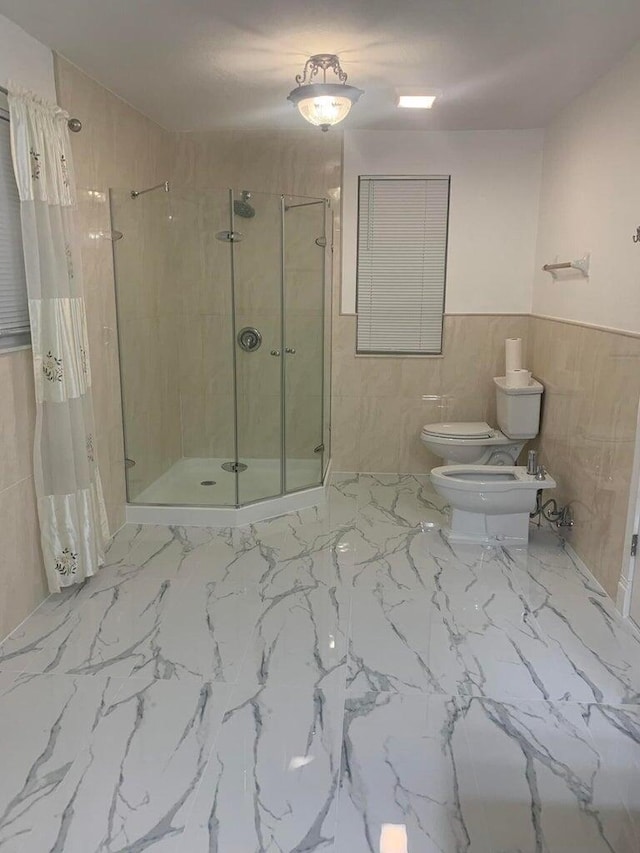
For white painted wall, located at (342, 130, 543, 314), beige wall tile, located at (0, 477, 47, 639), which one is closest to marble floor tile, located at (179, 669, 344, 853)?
beige wall tile, located at (0, 477, 47, 639)

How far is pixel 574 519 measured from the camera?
11.0ft

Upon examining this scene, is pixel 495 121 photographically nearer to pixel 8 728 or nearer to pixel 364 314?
pixel 364 314

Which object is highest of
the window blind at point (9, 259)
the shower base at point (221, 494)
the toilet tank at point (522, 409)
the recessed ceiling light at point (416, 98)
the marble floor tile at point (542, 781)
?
the recessed ceiling light at point (416, 98)

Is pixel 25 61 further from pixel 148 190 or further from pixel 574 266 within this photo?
pixel 574 266

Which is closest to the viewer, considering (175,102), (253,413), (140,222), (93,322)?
(93,322)

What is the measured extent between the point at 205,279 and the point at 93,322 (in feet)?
3.97

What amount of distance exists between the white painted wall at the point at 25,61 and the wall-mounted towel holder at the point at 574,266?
104 inches

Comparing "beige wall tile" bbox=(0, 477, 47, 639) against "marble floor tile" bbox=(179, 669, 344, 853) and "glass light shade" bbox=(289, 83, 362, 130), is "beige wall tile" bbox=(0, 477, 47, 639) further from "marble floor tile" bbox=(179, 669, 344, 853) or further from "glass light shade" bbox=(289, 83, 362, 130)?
"glass light shade" bbox=(289, 83, 362, 130)

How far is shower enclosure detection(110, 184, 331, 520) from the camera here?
3852 millimetres

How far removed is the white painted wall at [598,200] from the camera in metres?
2.73

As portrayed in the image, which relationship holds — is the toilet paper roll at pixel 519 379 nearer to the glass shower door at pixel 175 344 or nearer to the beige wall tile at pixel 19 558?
the glass shower door at pixel 175 344

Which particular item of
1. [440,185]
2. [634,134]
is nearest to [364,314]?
[440,185]

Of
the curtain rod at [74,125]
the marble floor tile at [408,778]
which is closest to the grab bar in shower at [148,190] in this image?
the curtain rod at [74,125]

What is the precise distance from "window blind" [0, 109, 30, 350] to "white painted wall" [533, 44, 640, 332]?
2.53m
